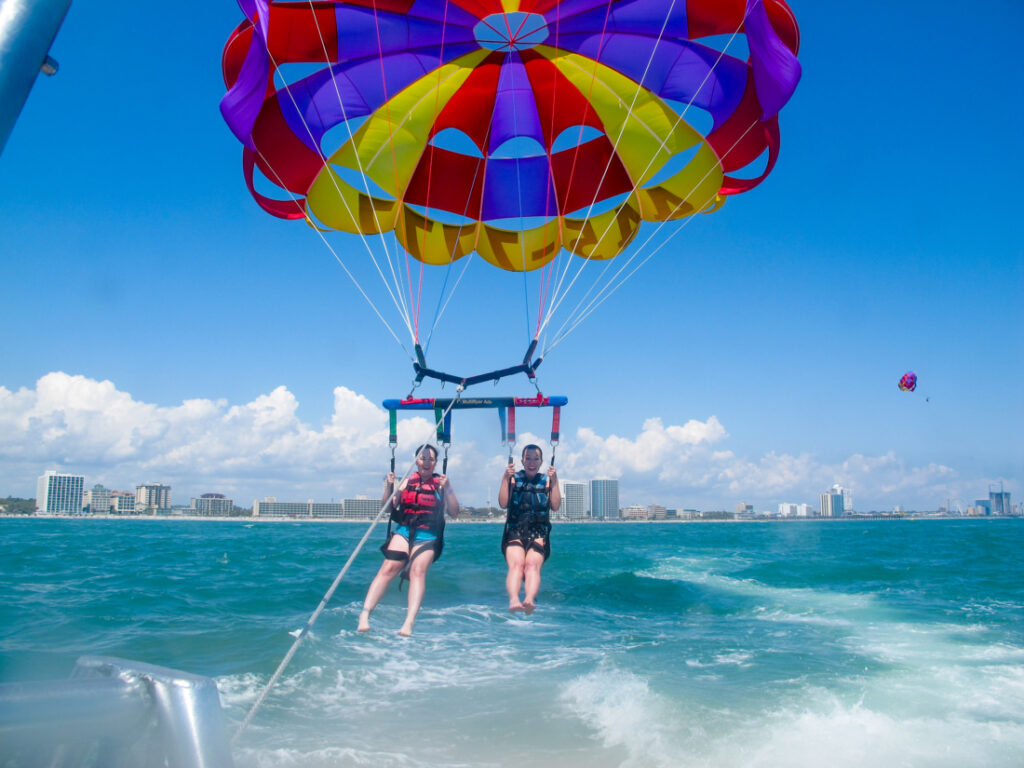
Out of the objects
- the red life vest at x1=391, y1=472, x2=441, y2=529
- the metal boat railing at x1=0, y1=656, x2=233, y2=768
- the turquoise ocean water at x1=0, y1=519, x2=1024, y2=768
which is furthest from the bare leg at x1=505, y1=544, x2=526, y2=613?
the metal boat railing at x1=0, y1=656, x2=233, y2=768

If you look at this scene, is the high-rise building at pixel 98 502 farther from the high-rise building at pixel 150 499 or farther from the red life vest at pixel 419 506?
the red life vest at pixel 419 506

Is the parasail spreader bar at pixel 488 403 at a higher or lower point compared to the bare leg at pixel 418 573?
higher

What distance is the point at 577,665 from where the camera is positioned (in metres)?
8.93

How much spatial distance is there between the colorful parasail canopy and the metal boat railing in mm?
5934

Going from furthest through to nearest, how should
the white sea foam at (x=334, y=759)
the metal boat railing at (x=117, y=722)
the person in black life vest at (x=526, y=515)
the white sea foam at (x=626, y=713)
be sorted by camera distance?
the person in black life vest at (x=526, y=515)
the white sea foam at (x=626, y=713)
the white sea foam at (x=334, y=759)
the metal boat railing at (x=117, y=722)

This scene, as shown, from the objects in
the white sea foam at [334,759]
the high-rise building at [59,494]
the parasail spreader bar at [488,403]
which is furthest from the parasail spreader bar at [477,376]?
the high-rise building at [59,494]

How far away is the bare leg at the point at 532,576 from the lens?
6.05 metres

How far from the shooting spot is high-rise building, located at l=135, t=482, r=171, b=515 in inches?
5394

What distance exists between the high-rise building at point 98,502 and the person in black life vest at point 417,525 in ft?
514

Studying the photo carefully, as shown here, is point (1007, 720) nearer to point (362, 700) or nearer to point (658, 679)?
point (658, 679)

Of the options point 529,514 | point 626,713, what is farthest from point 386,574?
point 626,713

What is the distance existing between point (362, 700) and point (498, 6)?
23.6 feet

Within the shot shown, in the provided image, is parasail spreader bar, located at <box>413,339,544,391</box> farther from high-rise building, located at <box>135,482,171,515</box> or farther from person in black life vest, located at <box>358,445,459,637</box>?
high-rise building, located at <box>135,482,171,515</box>

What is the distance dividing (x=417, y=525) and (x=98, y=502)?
522 ft
